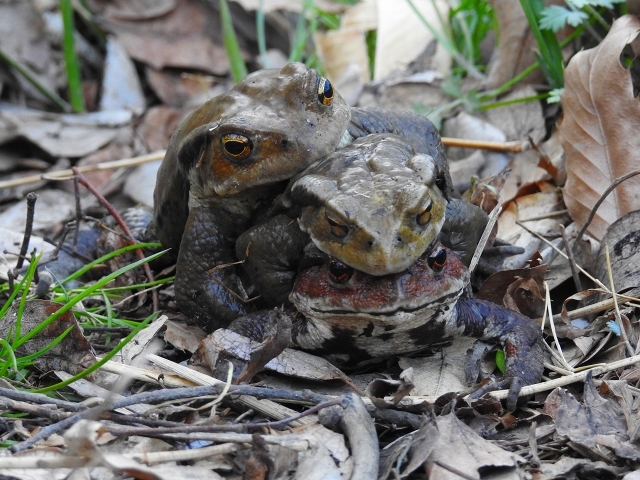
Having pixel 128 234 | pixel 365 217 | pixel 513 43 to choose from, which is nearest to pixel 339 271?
pixel 365 217

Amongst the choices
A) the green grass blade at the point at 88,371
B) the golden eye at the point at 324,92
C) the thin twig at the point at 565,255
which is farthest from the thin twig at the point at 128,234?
the thin twig at the point at 565,255

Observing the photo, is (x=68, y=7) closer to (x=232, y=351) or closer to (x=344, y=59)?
(x=344, y=59)

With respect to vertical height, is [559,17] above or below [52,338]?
above

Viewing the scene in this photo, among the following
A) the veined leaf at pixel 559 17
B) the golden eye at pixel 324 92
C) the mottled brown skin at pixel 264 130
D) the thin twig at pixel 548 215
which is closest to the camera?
the mottled brown skin at pixel 264 130

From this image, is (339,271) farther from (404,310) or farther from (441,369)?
(441,369)

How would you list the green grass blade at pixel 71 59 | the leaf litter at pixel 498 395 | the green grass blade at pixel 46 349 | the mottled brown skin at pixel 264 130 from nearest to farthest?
the leaf litter at pixel 498 395
the green grass blade at pixel 46 349
the mottled brown skin at pixel 264 130
the green grass blade at pixel 71 59

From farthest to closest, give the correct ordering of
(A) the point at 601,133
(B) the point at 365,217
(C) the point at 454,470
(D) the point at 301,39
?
1. (D) the point at 301,39
2. (A) the point at 601,133
3. (B) the point at 365,217
4. (C) the point at 454,470

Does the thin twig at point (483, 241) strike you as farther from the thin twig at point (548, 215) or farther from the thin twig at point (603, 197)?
the thin twig at point (548, 215)

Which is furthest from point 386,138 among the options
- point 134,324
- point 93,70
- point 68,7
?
point 93,70
